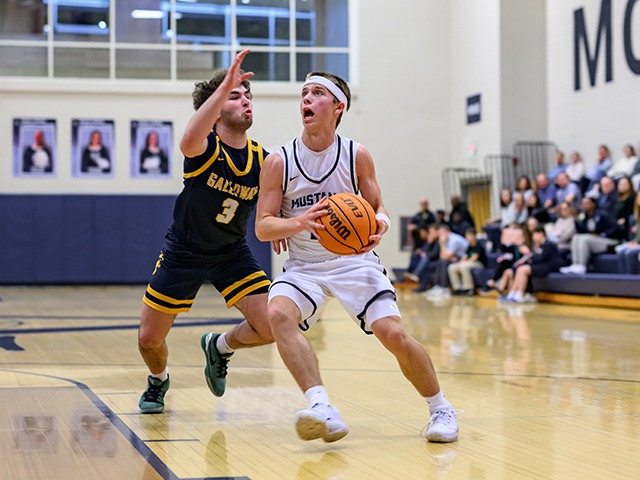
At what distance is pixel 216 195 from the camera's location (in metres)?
5.12

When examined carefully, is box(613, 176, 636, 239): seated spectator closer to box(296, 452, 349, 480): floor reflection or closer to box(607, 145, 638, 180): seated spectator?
box(607, 145, 638, 180): seated spectator

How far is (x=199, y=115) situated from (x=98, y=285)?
19231 mm

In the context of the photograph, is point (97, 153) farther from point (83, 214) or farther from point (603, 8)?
point (603, 8)

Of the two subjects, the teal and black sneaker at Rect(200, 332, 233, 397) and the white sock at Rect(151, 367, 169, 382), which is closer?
the white sock at Rect(151, 367, 169, 382)

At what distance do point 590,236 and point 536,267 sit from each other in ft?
3.38

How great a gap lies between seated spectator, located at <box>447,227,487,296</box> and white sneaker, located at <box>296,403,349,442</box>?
14.1 m

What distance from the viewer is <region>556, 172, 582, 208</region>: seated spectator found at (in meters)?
16.6

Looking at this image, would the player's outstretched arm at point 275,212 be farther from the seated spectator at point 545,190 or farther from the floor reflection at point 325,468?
the seated spectator at point 545,190

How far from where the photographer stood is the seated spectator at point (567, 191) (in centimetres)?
1662

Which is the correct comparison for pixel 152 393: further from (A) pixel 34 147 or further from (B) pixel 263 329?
(A) pixel 34 147

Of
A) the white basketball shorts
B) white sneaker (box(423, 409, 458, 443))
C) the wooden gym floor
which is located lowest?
the wooden gym floor

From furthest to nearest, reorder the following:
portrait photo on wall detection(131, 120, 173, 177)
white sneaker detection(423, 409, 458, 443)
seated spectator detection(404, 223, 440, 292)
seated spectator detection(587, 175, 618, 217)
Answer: portrait photo on wall detection(131, 120, 173, 177), seated spectator detection(404, 223, 440, 292), seated spectator detection(587, 175, 618, 217), white sneaker detection(423, 409, 458, 443)

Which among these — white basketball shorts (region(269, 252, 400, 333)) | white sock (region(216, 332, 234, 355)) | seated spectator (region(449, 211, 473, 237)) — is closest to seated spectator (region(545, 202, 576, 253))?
seated spectator (region(449, 211, 473, 237))

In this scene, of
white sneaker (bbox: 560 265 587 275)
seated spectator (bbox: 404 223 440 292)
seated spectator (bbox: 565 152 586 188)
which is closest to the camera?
white sneaker (bbox: 560 265 587 275)
